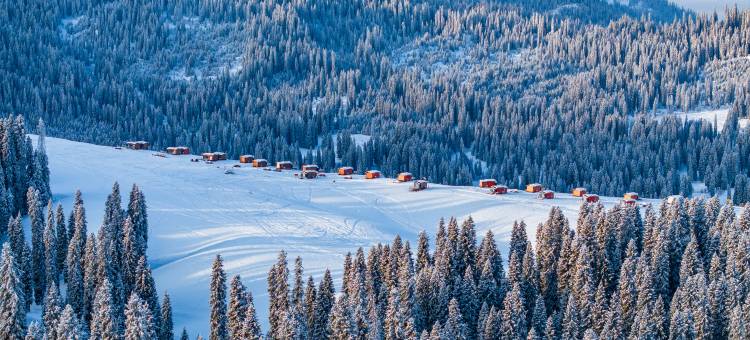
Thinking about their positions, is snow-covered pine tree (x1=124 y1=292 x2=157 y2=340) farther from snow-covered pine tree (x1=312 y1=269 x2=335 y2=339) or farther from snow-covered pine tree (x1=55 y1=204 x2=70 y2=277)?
snow-covered pine tree (x1=55 y1=204 x2=70 y2=277)

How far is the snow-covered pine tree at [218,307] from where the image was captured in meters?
86.6

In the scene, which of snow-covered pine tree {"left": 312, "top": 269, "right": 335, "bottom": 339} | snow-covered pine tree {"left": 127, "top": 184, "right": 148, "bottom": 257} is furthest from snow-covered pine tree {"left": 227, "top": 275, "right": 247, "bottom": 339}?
snow-covered pine tree {"left": 127, "top": 184, "right": 148, "bottom": 257}

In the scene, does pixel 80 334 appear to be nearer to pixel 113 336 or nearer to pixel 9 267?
pixel 113 336

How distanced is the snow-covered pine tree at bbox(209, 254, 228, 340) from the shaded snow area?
28.4 ft

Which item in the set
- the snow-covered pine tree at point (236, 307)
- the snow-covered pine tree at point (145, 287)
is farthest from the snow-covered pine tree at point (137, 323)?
the snow-covered pine tree at point (145, 287)

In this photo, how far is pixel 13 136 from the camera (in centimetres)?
11588

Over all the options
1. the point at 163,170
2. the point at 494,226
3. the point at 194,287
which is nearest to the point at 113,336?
the point at 194,287

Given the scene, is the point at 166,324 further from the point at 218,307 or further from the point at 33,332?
the point at 33,332

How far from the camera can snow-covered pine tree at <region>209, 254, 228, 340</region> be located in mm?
86562

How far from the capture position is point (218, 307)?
286 ft

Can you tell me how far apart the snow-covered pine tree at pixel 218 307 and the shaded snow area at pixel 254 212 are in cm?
865

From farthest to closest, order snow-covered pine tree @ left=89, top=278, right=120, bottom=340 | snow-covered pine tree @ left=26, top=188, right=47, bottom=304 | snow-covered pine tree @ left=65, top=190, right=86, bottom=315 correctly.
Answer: snow-covered pine tree @ left=26, top=188, right=47, bottom=304 < snow-covered pine tree @ left=65, top=190, right=86, bottom=315 < snow-covered pine tree @ left=89, top=278, right=120, bottom=340

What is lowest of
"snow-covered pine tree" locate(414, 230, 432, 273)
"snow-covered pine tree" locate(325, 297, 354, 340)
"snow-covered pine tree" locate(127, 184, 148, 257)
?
"snow-covered pine tree" locate(325, 297, 354, 340)

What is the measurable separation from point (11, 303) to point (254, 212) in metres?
47.5
